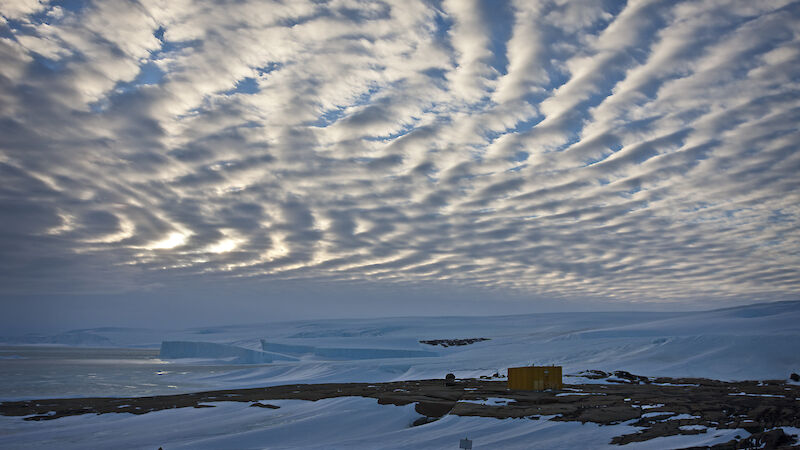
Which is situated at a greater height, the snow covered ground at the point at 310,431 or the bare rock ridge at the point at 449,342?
the bare rock ridge at the point at 449,342

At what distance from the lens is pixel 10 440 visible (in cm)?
1817

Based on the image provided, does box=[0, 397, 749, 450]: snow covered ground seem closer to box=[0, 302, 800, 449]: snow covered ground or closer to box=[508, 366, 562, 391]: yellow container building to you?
box=[0, 302, 800, 449]: snow covered ground

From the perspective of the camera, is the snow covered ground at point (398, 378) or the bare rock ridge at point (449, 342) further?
the bare rock ridge at point (449, 342)

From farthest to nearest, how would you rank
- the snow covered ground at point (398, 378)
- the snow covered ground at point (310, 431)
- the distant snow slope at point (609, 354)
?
the distant snow slope at point (609, 354) → the snow covered ground at point (398, 378) → the snow covered ground at point (310, 431)

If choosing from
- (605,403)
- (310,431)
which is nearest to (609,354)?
(605,403)

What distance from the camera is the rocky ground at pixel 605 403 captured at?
14.6 m

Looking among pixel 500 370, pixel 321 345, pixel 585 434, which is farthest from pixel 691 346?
pixel 321 345

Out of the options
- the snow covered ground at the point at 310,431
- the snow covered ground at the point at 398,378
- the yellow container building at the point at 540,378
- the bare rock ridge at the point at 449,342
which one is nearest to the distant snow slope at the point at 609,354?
the snow covered ground at the point at 398,378

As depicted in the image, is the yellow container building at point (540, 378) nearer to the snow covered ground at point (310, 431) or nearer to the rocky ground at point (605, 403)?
the rocky ground at point (605, 403)

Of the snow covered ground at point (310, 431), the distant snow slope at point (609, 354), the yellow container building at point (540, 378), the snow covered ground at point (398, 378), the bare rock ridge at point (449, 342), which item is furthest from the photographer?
the bare rock ridge at point (449, 342)

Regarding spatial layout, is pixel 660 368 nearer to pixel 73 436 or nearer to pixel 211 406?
pixel 211 406

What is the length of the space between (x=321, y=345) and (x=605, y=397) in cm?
4832

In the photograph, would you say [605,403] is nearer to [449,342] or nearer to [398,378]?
[398,378]

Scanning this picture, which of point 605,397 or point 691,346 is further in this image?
point 691,346
